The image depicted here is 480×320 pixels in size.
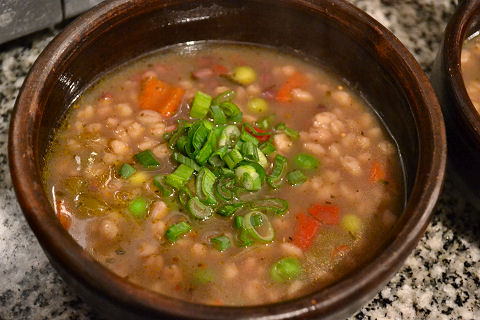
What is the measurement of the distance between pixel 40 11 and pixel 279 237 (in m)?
1.59

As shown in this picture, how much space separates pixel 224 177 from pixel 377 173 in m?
0.63

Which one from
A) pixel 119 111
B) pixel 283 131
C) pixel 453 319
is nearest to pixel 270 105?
pixel 283 131

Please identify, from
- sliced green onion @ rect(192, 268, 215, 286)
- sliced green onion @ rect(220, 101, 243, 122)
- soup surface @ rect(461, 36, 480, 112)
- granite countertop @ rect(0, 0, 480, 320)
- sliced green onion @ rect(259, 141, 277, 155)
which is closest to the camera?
sliced green onion @ rect(192, 268, 215, 286)

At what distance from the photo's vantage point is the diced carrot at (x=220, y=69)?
10.0 feet

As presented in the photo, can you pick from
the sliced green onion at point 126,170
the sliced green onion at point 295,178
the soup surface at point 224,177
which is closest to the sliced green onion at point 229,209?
the soup surface at point 224,177

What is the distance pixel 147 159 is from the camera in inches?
105

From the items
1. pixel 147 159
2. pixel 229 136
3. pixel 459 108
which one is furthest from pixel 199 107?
pixel 459 108

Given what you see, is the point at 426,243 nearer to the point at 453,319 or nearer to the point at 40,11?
the point at 453,319

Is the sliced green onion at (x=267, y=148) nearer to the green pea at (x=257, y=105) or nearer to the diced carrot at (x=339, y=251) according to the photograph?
the green pea at (x=257, y=105)

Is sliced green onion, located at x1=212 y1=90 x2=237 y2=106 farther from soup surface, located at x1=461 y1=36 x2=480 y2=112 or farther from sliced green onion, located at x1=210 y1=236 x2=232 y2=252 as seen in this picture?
soup surface, located at x1=461 y1=36 x2=480 y2=112

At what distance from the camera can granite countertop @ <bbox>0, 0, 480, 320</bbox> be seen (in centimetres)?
260

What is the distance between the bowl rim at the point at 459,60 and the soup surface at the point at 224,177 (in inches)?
13.3

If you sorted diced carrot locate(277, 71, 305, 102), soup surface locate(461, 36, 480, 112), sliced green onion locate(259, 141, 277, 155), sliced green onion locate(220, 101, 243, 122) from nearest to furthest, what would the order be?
1. sliced green onion locate(259, 141, 277, 155)
2. sliced green onion locate(220, 101, 243, 122)
3. diced carrot locate(277, 71, 305, 102)
4. soup surface locate(461, 36, 480, 112)

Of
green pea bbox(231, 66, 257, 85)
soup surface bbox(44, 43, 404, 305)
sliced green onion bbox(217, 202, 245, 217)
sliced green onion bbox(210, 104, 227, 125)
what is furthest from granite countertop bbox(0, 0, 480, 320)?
green pea bbox(231, 66, 257, 85)
